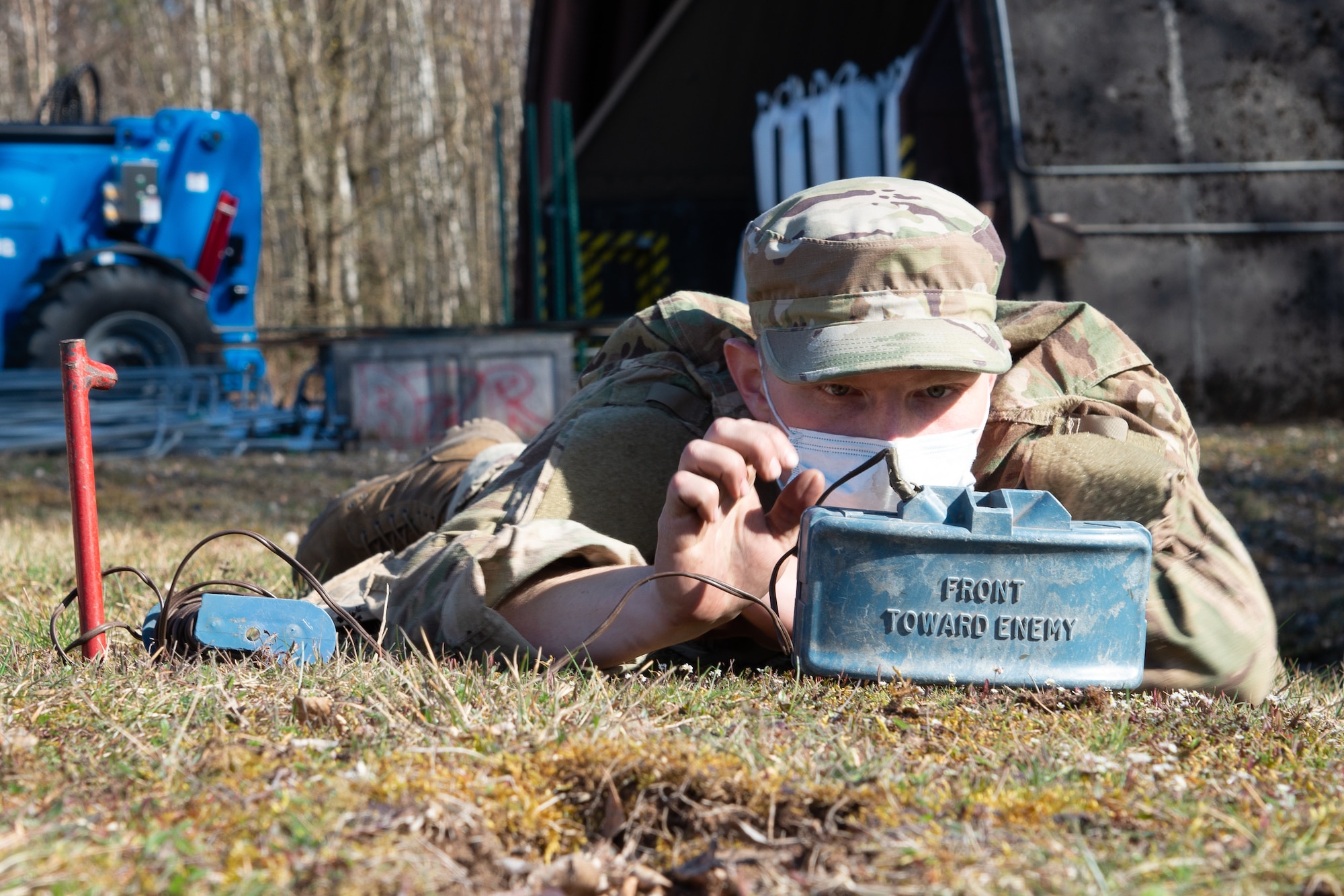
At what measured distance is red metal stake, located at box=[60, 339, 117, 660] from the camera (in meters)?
1.98

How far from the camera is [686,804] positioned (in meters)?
1.49

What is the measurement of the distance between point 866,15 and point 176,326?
22.0 feet

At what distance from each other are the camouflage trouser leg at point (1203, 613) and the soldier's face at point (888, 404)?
0.42 m

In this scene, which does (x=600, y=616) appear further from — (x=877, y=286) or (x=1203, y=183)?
(x=1203, y=183)

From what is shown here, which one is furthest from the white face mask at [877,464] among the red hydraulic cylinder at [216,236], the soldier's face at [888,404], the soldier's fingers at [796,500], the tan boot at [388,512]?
the red hydraulic cylinder at [216,236]

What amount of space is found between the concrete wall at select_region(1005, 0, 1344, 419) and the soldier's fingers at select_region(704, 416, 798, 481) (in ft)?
19.3

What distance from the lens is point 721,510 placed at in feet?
6.02

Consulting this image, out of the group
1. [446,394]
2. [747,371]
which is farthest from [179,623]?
[446,394]

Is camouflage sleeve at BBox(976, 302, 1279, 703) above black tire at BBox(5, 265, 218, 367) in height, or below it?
below

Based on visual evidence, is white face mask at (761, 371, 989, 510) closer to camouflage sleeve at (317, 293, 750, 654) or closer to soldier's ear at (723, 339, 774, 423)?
soldier's ear at (723, 339, 774, 423)

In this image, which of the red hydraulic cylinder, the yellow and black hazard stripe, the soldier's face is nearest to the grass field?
the soldier's face

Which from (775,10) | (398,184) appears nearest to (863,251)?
(775,10)

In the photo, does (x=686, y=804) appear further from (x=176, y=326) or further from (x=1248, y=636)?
(x=176, y=326)

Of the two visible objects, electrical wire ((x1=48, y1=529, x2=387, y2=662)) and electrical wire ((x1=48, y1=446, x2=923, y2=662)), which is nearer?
electrical wire ((x1=48, y1=446, x2=923, y2=662))
